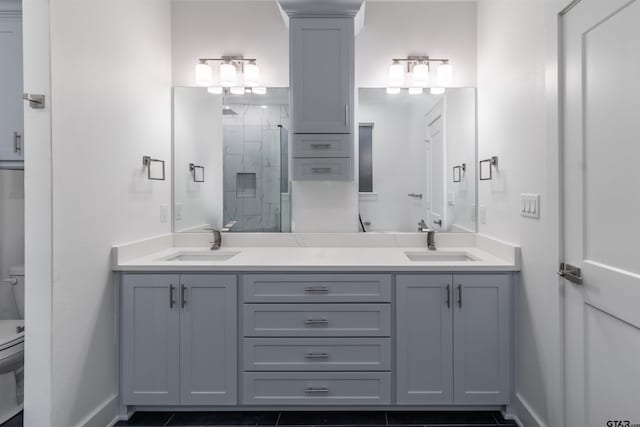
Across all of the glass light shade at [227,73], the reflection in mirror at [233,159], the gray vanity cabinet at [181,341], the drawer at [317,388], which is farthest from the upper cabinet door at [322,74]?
the drawer at [317,388]

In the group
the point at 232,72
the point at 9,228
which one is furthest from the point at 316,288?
the point at 9,228

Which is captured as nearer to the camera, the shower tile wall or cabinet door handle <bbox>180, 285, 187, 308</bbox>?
cabinet door handle <bbox>180, 285, 187, 308</bbox>

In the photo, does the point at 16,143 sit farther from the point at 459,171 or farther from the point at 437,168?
the point at 459,171

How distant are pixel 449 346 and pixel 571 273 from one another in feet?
2.26

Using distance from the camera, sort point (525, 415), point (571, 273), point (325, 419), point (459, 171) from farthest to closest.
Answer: point (459, 171), point (325, 419), point (525, 415), point (571, 273)

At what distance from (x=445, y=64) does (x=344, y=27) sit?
76 cm

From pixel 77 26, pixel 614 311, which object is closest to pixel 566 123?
pixel 614 311

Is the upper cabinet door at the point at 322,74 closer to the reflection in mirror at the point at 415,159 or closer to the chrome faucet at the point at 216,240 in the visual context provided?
the reflection in mirror at the point at 415,159

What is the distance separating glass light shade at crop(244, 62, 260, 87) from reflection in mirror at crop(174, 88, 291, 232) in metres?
0.09

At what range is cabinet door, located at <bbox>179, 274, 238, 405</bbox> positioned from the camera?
69.9 inches

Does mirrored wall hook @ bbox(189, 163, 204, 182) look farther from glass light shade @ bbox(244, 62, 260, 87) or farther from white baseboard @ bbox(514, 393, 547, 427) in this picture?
white baseboard @ bbox(514, 393, 547, 427)

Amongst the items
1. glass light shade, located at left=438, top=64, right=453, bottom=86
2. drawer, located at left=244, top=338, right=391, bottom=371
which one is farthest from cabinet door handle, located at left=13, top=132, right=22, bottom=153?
glass light shade, located at left=438, top=64, right=453, bottom=86

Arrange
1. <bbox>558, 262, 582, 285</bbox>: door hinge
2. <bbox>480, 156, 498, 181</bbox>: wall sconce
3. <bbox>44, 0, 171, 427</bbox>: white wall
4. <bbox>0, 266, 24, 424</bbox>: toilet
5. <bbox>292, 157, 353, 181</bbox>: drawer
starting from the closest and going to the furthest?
<bbox>558, 262, 582, 285</bbox>: door hinge → <bbox>44, 0, 171, 427</bbox>: white wall → <bbox>0, 266, 24, 424</bbox>: toilet → <bbox>480, 156, 498, 181</bbox>: wall sconce → <bbox>292, 157, 353, 181</bbox>: drawer

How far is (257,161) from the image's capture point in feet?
7.82
